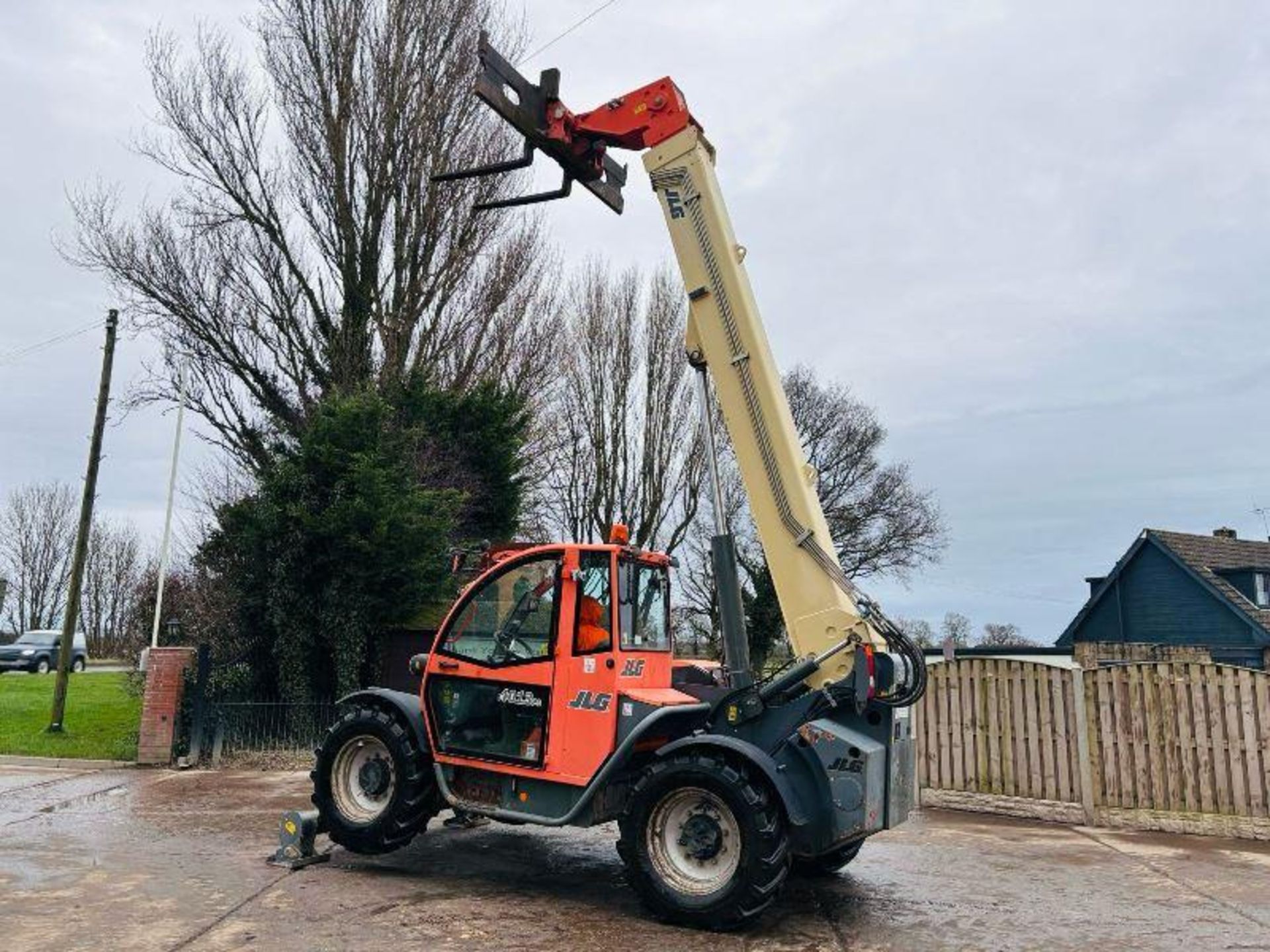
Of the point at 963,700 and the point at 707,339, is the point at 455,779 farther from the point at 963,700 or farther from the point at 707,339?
the point at 963,700

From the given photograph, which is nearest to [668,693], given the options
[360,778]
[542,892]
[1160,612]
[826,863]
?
[542,892]

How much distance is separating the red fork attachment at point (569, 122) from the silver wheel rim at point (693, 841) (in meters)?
4.19

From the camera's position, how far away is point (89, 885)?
5953 millimetres

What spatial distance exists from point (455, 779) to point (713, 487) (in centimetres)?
269

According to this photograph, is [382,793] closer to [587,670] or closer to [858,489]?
[587,670]

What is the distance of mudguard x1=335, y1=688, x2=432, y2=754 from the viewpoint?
6574 millimetres

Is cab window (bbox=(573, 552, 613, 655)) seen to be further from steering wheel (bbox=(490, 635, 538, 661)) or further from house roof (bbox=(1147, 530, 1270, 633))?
house roof (bbox=(1147, 530, 1270, 633))

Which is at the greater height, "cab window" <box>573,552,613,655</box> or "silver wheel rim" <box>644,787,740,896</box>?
"cab window" <box>573,552,613,655</box>

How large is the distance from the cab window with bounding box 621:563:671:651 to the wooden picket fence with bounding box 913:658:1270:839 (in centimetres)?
472

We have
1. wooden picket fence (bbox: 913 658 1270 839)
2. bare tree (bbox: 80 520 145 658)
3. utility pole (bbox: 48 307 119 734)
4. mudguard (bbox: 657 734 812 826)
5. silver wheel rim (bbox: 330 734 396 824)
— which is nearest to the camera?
mudguard (bbox: 657 734 812 826)

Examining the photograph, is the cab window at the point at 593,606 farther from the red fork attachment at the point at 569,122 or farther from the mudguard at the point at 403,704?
the red fork attachment at the point at 569,122

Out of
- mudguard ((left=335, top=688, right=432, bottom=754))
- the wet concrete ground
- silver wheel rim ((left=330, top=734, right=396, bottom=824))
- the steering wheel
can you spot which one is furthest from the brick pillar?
the steering wheel

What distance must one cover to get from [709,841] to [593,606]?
162cm

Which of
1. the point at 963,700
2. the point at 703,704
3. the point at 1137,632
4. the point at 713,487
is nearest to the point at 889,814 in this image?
the point at 703,704
